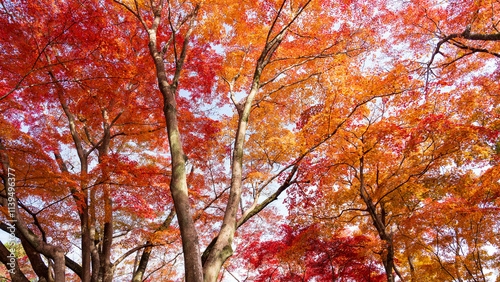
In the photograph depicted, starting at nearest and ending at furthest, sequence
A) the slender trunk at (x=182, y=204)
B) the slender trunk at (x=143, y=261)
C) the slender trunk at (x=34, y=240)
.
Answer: the slender trunk at (x=182, y=204)
the slender trunk at (x=34, y=240)
the slender trunk at (x=143, y=261)

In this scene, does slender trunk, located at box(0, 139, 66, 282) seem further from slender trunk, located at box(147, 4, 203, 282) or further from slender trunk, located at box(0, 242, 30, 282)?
slender trunk, located at box(147, 4, 203, 282)

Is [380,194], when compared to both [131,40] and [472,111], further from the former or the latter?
[131,40]

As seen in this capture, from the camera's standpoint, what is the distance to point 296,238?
8914mm

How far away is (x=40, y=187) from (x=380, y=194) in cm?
881

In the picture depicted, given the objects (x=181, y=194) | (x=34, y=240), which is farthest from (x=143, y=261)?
(x=181, y=194)

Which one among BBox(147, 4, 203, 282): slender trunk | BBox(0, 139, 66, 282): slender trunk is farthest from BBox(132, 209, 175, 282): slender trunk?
BBox(147, 4, 203, 282): slender trunk

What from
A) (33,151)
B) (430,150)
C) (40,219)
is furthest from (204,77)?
(430,150)

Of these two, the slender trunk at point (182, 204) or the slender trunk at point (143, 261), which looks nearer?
the slender trunk at point (182, 204)

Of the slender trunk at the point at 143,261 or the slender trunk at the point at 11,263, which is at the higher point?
the slender trunk at the point at 143,261

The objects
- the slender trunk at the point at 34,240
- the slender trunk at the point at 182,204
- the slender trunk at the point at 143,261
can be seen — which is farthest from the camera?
the slender trunk at the point at 143,261

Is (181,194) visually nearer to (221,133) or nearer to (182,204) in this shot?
(182,204)

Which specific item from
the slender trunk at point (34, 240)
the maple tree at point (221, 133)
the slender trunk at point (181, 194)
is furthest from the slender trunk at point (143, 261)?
the slender trunk at point (181, 194)

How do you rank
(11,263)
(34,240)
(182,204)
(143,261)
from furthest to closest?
(143,261) < (34,240) < (11,263) < (182,204)

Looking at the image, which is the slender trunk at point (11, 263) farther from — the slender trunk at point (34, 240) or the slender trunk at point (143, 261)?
the slender trunk at point (143, 261)
